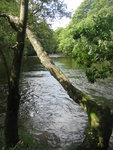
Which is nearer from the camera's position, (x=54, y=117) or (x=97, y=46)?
(x=97, y=46)

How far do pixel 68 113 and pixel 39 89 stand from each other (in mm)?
6421

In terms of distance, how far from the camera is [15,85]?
15.3ft

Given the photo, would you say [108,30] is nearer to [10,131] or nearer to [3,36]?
[10,131]

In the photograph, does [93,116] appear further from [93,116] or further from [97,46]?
[97,46]

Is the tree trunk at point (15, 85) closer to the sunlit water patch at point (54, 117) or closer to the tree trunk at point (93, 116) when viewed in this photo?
the tree trunk at point (93, 116)

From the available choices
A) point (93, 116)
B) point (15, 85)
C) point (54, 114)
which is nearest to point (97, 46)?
point (93, 116)

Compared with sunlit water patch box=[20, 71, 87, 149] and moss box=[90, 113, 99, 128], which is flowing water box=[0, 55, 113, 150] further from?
moss box=[90, 113, 99, 128]

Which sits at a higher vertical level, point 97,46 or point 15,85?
point 97,46

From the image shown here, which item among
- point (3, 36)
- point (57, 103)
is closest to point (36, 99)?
point (57, 103)

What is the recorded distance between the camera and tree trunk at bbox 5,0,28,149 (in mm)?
4531

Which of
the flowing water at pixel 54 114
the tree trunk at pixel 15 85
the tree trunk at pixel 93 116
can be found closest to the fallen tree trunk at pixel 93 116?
the tree trunk at pixel 93 116

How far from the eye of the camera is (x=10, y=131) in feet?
15.9

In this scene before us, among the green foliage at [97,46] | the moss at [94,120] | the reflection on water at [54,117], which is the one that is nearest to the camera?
the moss at [94,120]

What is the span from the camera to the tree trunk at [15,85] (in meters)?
4.53
